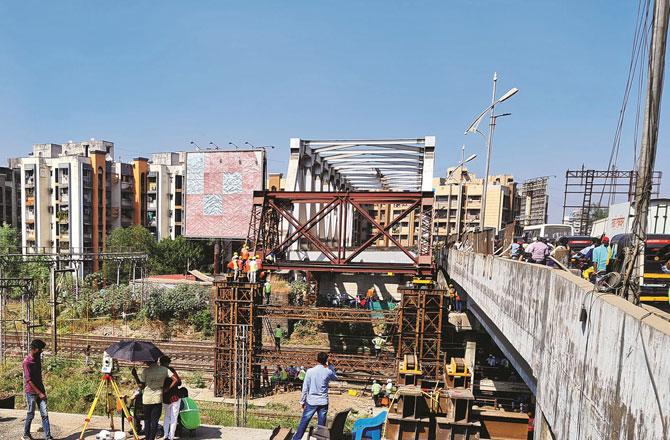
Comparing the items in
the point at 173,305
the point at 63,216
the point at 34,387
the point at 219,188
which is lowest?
the point at 173,305

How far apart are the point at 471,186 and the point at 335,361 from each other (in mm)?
54278

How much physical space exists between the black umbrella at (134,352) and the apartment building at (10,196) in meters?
61.5

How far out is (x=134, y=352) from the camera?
241 inches

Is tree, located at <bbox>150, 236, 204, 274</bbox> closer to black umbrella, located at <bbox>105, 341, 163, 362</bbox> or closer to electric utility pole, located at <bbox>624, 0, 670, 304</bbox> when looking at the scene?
black umbrella, located at <bbox>105, 341, 163, 362</bbox>

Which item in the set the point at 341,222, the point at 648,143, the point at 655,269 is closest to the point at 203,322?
the point at 341,222

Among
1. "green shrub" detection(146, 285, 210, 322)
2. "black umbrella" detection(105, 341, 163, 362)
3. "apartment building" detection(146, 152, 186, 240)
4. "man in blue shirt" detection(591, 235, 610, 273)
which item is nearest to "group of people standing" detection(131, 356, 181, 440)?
"black umbrella" detection(105, 341, 163, 362)

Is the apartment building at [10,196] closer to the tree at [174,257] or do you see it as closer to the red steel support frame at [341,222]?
the tree at [174,257]

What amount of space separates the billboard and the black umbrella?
31.2 metres

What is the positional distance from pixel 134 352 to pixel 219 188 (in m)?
32.9

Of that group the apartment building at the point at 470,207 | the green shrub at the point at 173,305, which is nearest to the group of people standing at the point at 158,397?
the green shrub at the point at 173,305

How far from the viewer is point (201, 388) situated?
17.5 meters

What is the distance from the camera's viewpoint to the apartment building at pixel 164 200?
166ft

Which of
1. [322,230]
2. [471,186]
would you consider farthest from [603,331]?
[471,186]

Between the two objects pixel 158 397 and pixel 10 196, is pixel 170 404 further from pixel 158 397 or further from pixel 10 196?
pixel 10 196
